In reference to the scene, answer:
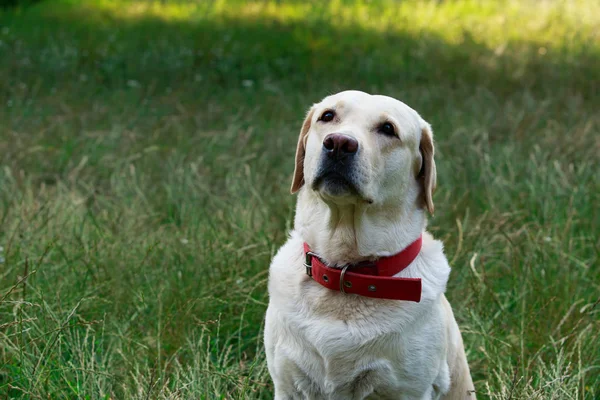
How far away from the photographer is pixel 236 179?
16.4 feet

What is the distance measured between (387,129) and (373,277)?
49cm

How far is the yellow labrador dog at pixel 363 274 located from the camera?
2457 millimetres

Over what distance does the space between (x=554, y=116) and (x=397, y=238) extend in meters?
4.83

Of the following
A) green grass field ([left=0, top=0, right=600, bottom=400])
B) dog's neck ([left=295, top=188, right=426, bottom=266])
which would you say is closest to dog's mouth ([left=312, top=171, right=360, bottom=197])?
dog's neck ([left=295, top=188, right=426, bottom=266])

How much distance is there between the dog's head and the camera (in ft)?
8.16

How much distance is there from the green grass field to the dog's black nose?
0.89 meters

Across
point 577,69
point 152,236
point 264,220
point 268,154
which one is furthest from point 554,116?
point 152,236

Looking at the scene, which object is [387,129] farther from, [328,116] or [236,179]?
[236,179]

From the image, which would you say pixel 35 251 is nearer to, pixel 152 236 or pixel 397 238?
pixel 152 236

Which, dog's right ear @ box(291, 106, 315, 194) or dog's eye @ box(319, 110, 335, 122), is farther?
dog's right ear @ box(291, 106, 315, 194)

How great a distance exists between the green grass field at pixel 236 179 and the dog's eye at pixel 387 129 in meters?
0.91

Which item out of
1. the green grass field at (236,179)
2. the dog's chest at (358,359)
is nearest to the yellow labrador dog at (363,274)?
the dog's chest at (358,359)

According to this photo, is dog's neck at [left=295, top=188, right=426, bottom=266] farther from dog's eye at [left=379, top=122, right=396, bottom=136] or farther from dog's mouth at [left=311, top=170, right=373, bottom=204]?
dog's eye at [left=379, top=122, right=396, bottom=136]

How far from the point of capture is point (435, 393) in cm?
263
